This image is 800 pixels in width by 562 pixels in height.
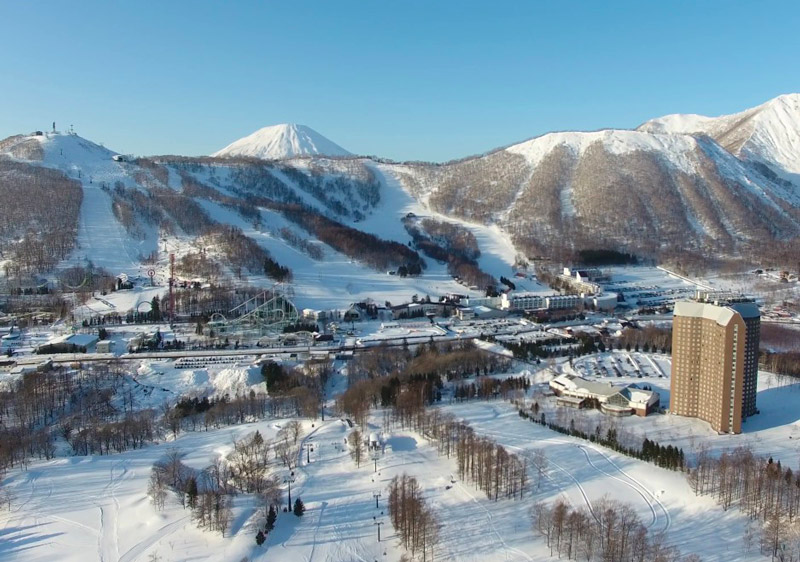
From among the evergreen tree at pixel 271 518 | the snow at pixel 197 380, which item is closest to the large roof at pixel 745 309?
the evergreen tree at pixel 271 518

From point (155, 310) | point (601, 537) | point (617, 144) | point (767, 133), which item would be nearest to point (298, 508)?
point (601, 537)

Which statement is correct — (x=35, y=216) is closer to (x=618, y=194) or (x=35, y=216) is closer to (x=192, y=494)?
(x=192, y=494)

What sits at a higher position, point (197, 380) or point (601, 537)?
point (197, 380)

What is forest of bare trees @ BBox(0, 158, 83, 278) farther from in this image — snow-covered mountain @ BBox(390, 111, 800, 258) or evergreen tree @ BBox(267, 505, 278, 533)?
snow-covered mountain @ BBox(390, 111, 800, 258)

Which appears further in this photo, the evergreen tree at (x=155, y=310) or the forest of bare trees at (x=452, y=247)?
the forest of bare trees at (x=452, y=247)

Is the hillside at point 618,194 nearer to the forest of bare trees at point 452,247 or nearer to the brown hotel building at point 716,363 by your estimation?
the forest of bare trees at point 452,247
